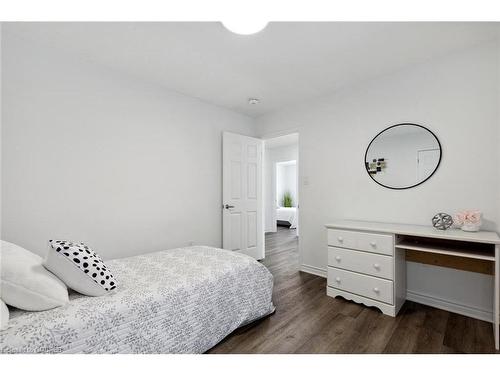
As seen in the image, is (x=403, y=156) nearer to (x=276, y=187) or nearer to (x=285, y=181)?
(x=276, y=187)

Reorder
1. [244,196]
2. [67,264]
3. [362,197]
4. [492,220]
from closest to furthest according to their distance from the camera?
[67,264]
[492,220]
[362,197]
[244,196]

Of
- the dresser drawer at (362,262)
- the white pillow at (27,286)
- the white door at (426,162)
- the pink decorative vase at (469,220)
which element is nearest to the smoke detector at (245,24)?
the white pillow at (27,286)

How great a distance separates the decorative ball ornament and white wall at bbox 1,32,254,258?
8.70ft

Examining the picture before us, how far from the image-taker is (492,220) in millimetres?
2080

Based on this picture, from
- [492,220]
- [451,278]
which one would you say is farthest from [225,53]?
[451,278]

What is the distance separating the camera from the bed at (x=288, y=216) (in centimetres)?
727

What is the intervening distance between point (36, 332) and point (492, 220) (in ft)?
10.8

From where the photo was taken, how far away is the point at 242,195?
12.6 feet

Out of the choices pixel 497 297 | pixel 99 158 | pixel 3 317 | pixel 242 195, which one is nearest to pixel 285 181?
pixel 242 195

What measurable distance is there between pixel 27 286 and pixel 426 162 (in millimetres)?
3261

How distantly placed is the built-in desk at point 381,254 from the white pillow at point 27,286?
233 cm

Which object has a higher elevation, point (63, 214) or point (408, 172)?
point (408, 172)

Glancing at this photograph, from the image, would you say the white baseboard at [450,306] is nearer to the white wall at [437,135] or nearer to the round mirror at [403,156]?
the white wall at [437,135]

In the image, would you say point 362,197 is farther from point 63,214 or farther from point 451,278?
point 63,214
